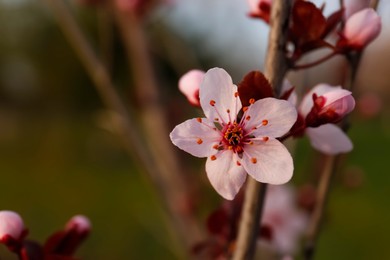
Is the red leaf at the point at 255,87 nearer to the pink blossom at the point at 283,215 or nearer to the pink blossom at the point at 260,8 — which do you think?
the pink blossom at the point at 260,8

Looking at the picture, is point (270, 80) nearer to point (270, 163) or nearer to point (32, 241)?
→ point (270, 163)

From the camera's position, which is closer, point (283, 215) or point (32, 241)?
point (32, 241)

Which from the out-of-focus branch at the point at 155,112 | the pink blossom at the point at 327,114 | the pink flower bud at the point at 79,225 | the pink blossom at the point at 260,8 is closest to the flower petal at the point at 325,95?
the pink blossom at the point at 327,114

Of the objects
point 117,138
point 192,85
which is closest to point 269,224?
point 192,85

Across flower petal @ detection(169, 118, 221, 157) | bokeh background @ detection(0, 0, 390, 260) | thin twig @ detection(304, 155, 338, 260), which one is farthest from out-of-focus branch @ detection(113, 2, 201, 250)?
flower petal @ detection(169, 118, 221, 157)

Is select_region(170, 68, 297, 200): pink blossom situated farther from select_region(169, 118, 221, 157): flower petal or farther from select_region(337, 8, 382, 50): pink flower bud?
select_region(337, 8, 382, 50): pink flower bud

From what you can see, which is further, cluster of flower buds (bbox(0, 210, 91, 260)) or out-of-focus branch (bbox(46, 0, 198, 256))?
out-of-focus branch (bbox(46, 0, 198, 256))

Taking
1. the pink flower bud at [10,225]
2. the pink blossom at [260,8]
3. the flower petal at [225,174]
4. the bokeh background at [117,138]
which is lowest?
Answer: the bokeh background at [117,138]
